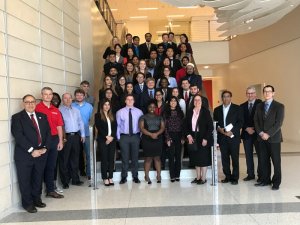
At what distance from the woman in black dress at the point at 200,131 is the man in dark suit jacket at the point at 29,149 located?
2518mm

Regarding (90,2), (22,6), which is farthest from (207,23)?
(22,6)

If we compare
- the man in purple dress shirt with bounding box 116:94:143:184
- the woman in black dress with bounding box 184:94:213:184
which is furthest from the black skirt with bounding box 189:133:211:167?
the man in purple dress shirt with bounding box 116:94:143:184

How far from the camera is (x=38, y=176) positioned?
4332mm

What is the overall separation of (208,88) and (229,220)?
750 inches

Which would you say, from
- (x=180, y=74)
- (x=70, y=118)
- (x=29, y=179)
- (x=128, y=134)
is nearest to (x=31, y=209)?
(x=29, y=179)

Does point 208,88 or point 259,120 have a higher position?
point 208,88

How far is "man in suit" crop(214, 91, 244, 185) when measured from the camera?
209 inches

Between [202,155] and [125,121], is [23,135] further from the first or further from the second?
[202,155]

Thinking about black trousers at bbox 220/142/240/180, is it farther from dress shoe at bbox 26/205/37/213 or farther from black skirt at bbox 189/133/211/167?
dress shoe at bbox 26/205/37/213

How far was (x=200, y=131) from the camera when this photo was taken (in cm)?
530

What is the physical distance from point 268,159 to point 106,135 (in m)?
2.92

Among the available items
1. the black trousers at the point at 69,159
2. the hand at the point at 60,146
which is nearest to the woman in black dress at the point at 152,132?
the black trousers at the point at 69,159

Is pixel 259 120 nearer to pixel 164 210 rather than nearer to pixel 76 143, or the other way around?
pixel 164 210

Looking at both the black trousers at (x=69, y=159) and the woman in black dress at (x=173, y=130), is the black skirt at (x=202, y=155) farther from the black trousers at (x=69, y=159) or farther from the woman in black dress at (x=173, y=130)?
the black trousers at (x=69, y=159)
